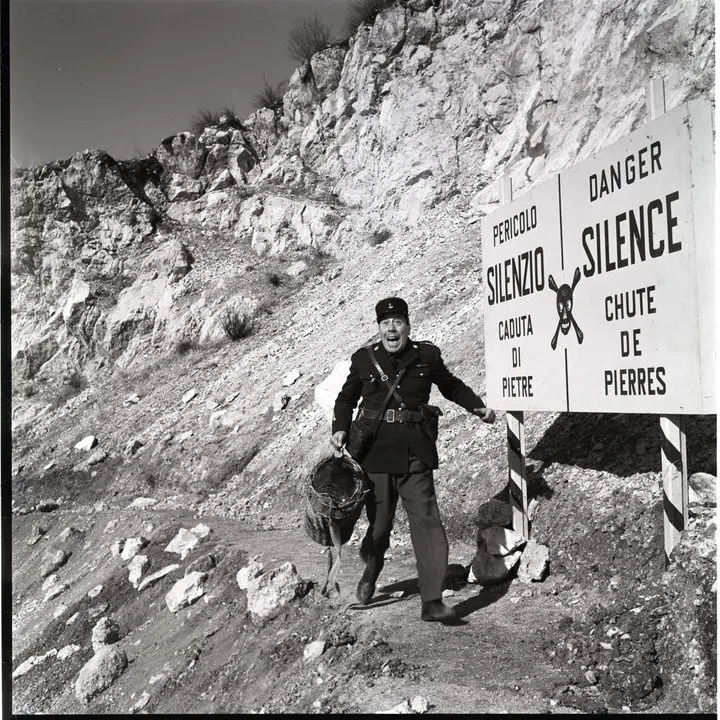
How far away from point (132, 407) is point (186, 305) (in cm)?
331

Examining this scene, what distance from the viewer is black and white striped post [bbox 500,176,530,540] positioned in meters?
4.69

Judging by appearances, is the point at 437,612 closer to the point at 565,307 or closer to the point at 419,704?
the point at 419,704

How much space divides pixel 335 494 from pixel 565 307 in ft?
5.81

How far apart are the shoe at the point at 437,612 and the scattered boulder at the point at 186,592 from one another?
6.72 feet

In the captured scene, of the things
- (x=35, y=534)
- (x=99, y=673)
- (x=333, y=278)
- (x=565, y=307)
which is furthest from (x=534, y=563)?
(x=333, y=278)

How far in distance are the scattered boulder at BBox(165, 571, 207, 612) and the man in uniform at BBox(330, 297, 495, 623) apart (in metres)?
1.62

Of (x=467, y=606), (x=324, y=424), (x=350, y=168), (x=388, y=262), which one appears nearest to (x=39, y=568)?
(x=324, y=424)

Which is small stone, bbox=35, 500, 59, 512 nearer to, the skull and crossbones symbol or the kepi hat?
the kepi hat

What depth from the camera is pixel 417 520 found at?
3947 millimetres

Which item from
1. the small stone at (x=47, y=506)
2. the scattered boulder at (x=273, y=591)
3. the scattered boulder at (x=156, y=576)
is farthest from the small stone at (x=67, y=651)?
the small stone at (x=47, y=506)

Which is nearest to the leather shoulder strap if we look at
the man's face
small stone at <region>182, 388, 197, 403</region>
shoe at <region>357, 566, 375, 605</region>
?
the man's face

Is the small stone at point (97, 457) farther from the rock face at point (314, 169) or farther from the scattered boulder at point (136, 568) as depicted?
the scattered boulder at point (136, 568)

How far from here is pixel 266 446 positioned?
8.79 metres

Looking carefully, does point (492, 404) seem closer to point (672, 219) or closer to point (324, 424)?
point (672, 219)
